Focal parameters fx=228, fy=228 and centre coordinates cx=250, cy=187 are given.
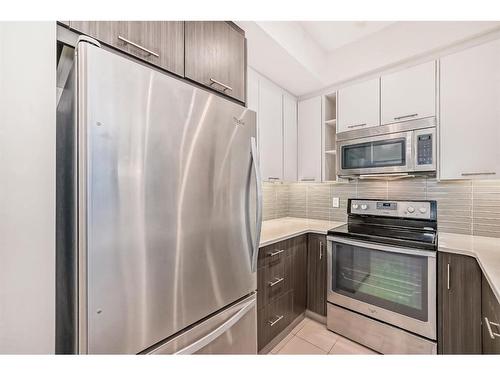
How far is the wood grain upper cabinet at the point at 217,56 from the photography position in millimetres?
1087

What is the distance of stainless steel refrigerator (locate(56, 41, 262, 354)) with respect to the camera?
0.69 m

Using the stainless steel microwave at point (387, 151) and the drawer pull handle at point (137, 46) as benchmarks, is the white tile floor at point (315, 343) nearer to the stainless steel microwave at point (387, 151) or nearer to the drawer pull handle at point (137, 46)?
the stainless steel microwave at point (387, 151)

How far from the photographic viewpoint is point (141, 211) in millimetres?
782

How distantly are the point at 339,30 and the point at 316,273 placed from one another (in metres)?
2.07

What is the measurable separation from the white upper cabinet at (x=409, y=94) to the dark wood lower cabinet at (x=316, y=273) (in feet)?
3.76

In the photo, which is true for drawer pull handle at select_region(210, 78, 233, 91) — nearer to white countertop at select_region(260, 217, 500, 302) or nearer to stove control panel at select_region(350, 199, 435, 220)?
white countertop at select_region(260, 217, 500, 302)

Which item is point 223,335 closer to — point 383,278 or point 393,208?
point 383,278

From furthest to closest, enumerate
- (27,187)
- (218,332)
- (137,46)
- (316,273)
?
(316,273) < (218,332) < (137,46) < (27,187)

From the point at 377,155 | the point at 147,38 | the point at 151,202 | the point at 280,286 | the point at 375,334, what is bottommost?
the point at 375,334

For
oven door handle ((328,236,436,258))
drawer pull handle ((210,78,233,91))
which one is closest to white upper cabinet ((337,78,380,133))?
oven door handle ((328,236,436,258))

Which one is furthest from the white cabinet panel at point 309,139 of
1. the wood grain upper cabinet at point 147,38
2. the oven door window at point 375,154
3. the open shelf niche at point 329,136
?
the wood grain upper cabinet at point 147,38

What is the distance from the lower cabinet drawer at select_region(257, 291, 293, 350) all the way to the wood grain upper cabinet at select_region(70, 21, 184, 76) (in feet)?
5.15

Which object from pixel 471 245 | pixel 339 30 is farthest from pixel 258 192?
pixel 339 30
